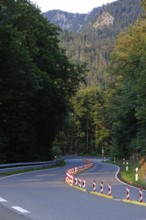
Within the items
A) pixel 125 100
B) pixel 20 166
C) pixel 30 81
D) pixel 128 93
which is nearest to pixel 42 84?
pixel 30 81

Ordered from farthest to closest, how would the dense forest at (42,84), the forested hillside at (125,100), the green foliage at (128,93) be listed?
the green foliage at (128,93)
the forested hillside at (125,100)
the dense forest at (42,84)

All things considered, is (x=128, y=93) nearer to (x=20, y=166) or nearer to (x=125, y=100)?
(x=125, y=100)

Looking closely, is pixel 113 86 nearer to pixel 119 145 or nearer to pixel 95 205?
pixel 119 145

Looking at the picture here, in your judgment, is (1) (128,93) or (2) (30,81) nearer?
(2) (30,81)

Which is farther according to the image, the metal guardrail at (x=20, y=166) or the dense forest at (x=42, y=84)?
the dense forest at (x=42, y=84)

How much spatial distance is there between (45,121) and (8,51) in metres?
19.2

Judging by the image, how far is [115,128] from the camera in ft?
212

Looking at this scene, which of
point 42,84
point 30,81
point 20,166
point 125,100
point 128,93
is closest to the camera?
point 30,81

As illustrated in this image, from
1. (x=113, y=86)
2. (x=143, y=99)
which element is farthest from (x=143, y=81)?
(x=113, y=86)

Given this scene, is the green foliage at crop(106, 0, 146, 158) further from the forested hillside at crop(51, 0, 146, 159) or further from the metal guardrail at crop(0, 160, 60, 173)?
the metal guardrail at crop(0, 160, 60, 173)

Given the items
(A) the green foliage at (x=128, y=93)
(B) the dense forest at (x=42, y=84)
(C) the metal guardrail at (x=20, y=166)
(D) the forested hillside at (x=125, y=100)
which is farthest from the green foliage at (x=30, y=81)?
(D) the forested hillside at (x=125, y=100)

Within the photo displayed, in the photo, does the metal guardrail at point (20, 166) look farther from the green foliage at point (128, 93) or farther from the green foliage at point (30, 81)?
the green foliage at point (128, 93)

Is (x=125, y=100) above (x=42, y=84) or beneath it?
beneath

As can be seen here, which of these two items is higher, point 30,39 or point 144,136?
point 30,39
